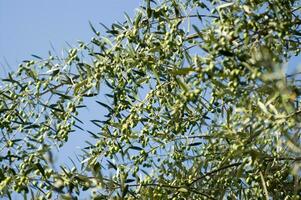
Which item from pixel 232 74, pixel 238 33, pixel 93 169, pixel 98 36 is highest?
pixel 98 36

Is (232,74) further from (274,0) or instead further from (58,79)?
(58,79)

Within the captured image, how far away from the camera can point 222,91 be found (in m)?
3.06

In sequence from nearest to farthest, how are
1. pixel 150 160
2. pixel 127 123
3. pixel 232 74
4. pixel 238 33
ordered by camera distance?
pixel 232 74, pixel 238 33, pixel 127 123, pixel 150 160

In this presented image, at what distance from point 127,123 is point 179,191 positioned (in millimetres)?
506

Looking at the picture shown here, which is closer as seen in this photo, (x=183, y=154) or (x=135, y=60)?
(x=135, y=60)

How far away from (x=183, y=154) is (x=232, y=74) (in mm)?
1491

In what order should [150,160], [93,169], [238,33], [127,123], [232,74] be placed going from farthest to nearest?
1. [150,160]
2. [127,123]
3. [93,169]
4. [238,33]
5. [232,74]

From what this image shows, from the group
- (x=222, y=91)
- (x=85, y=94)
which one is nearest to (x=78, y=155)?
(x=85, y=94)

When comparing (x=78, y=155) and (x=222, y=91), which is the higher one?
(x=222, y=91)

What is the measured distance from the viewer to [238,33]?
2.92 meters

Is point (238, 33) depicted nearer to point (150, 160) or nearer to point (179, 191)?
point (179, 191)

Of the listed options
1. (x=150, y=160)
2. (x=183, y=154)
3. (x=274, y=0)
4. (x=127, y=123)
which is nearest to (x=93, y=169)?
(x=127, y=123)

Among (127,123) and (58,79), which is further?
(58,79)

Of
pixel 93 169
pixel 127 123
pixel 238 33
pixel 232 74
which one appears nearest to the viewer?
pixel 232 74
